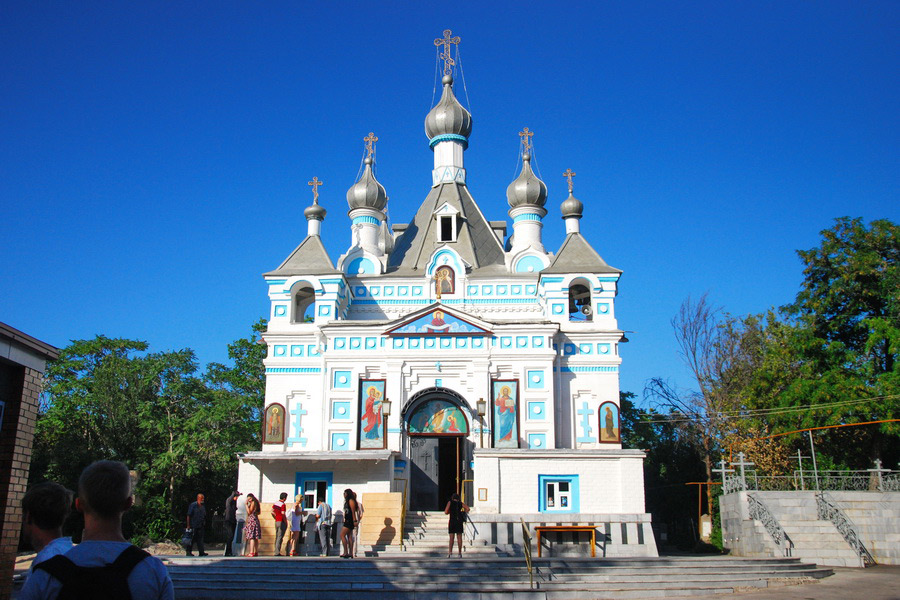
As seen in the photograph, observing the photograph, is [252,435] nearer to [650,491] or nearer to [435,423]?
[435,423]

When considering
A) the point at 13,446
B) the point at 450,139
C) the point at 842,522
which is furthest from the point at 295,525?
the point at 450,139

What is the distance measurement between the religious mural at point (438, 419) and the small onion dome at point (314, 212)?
7.87m

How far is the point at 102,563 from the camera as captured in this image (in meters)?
3.28

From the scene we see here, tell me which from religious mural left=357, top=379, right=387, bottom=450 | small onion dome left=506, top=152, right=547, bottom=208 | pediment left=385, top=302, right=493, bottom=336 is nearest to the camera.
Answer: religious mural left=357, top=379, right=387, bottom=450

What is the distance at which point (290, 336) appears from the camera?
2269 cm

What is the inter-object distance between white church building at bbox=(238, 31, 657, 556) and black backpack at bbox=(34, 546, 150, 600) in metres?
14.8

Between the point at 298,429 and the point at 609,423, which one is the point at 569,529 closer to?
the point at 609,423

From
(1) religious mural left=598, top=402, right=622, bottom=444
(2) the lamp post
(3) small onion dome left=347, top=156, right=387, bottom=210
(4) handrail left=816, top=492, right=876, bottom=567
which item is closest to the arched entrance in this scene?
(2) the lamp post

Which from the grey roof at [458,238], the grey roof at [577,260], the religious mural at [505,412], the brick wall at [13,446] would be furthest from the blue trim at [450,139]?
the brick wall at [13,446]

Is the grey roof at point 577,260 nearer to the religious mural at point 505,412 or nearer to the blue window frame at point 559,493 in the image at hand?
the religious mural at point 505,412

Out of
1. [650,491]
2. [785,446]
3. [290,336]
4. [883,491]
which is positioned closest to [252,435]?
[290,336]

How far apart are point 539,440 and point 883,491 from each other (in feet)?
27.7

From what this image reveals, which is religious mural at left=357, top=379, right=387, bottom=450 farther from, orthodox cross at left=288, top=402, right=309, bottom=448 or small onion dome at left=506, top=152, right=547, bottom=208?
small onion dome at left=506, top=152, right=547, bottom=208

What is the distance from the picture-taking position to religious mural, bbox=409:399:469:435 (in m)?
21.3
